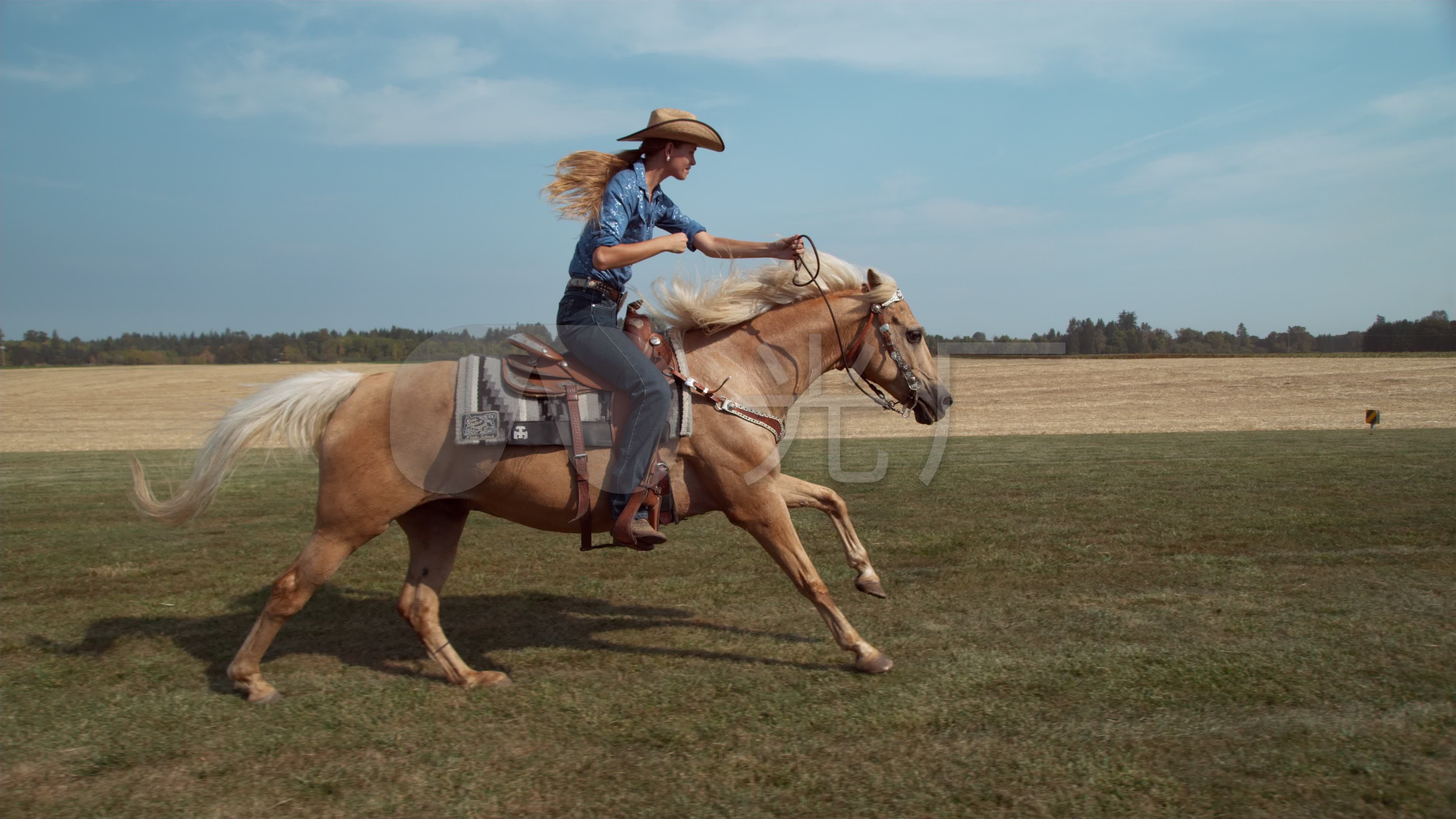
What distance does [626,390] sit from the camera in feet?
15.6

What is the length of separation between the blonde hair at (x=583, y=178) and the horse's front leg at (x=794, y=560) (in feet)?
6.28

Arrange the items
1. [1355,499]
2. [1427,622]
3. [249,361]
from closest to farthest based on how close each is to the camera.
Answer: [1427,622]
[1355,499]
[249,361]

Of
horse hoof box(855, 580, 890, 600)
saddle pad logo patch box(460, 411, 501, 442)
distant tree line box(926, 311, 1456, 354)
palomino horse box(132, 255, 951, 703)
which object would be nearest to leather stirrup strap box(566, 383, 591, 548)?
palomino horse box(132, 255, 951, 703)

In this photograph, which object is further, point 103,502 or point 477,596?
point 103,502

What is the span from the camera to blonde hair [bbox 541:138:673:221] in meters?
5.01

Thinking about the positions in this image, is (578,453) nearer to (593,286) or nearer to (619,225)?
(593,286)

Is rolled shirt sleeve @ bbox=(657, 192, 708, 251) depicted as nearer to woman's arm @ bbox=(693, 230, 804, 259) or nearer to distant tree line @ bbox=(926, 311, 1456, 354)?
woman's arm @ bbox=(693, 230, 804, 259)

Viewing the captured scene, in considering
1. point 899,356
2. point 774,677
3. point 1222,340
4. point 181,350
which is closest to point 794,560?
point 774,677

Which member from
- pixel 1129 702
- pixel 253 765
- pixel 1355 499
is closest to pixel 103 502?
pixel 253 765

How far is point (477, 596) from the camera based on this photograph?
7113 millimetres

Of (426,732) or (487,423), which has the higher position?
(487,423)

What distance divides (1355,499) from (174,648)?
11429mm

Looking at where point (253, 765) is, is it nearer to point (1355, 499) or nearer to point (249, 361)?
point (1355, 499)

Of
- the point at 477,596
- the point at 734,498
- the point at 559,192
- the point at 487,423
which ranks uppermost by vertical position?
the point at 559,192
